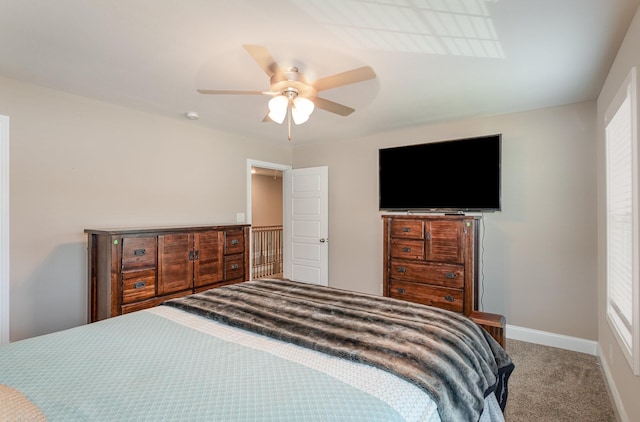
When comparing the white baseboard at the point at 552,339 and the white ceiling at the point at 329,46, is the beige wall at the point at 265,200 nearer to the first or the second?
the white ceiling at the point at 329,46

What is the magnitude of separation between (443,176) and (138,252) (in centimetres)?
326

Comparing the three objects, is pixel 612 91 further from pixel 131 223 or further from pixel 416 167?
pixel 131 223

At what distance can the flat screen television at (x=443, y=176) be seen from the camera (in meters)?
3.32

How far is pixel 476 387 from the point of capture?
4.27 feet

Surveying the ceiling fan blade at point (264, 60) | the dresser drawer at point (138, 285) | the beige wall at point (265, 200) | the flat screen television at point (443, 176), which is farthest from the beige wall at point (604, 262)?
the beige wall at point (265, 200)

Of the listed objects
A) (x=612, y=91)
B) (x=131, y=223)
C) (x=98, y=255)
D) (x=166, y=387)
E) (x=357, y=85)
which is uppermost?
(x=357, y=85)

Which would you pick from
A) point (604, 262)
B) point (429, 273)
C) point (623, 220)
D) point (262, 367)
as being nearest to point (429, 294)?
point (429, 273)

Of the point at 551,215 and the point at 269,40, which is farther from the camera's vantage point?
the point at 551,215

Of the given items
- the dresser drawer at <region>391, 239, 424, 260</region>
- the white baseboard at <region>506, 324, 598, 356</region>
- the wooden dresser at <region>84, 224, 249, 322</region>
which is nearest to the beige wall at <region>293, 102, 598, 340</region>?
the white baseboard at <region>506, 324, 598, 356</region>

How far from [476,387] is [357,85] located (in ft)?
7.44

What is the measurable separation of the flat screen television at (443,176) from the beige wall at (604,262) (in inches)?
31.6

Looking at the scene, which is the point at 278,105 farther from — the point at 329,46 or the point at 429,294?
the point at 429,294

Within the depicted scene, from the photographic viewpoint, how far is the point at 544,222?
3266mm

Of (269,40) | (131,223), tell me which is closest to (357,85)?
(269,40)
